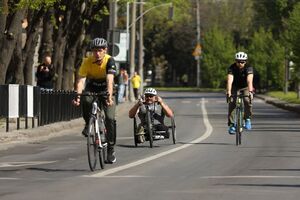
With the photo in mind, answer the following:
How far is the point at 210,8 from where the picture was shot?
12912 cm

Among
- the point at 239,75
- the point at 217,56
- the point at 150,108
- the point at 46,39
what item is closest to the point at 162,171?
the point at 150,108

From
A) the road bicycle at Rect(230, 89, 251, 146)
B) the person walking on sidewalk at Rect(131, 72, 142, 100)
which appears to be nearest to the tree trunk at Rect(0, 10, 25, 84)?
the road bicycle at Rect(230, 89, 251, 146)

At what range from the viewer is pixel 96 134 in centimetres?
Answer: 1494

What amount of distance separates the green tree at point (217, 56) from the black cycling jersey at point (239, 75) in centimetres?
7683

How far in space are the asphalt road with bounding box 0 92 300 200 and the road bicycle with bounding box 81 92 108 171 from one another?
23 centimetres

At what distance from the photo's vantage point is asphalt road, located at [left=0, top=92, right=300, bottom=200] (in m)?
12.0

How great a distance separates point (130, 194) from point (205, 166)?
3.96m

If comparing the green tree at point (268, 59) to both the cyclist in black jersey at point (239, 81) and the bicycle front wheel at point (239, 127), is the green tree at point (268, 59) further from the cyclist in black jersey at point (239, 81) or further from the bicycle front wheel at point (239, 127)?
the bicycle front wheel at point (239, 127)

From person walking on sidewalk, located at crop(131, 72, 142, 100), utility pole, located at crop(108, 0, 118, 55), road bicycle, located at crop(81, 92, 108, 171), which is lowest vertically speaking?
road bicycle, located at crop(81, 92, 108, 171)

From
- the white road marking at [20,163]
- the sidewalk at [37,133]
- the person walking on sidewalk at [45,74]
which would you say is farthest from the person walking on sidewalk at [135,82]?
the white road marking at [20,163]

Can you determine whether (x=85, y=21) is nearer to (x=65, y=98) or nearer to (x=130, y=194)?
(x=65, y=98)

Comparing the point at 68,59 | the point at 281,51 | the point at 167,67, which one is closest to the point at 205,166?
the point at 68,59

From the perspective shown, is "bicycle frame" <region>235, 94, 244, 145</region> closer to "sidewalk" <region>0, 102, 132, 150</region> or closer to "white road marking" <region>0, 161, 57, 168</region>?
"sidewalk" <region>0, 102, 132, 150</region>

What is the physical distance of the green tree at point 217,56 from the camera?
98750 mm
